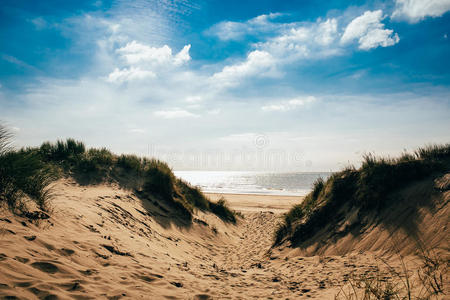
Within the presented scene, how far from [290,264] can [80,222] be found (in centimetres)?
485

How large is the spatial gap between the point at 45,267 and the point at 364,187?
22.0 ft

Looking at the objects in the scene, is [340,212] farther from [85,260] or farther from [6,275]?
[6,275]

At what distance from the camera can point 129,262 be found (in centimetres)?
437

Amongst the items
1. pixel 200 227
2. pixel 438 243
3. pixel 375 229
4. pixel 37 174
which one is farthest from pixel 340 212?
pixel 37 174

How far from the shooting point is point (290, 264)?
5.68 metres

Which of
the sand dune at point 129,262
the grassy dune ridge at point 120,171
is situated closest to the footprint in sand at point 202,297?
the sand dune at point 129,262

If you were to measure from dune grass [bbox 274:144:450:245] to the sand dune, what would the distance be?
0.93 m

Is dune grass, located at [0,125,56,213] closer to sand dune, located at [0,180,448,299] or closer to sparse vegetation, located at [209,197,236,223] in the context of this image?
sand dune, located at [0,180,448,299]

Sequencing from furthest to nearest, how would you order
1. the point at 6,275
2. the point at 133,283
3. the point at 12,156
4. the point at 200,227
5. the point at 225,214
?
the point at 225,214 < the point at 200,227 < the point at 12,156 < the point at 133,283 < the point at 6,275

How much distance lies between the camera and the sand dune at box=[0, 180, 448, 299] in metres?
3.06

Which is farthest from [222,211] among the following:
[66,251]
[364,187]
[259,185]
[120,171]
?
[259,185]

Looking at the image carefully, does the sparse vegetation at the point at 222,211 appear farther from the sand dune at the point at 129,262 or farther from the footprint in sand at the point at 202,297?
the footprint in sand at the point at 202,297

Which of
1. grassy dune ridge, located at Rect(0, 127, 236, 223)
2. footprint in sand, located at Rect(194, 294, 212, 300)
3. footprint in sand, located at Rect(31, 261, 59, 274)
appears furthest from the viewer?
grassy dune ridge, located at Rect(0, 127, 236, 223)

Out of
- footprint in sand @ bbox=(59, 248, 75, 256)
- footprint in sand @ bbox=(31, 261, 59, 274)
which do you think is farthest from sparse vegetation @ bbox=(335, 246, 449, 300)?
footprint in sand @ bbox=(59, 248, 75, 256)
